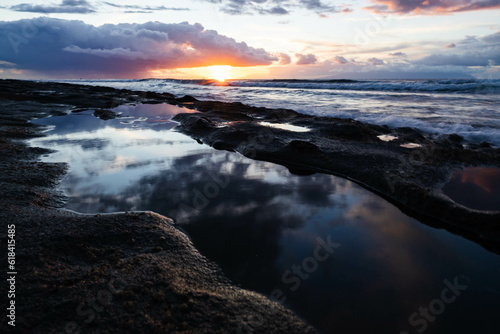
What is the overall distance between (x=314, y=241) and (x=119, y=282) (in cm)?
278

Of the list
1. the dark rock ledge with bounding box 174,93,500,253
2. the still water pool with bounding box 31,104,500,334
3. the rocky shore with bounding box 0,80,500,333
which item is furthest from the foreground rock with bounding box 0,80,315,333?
the dark rock ledge with bounding box 174,93,500,253

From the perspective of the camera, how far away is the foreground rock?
2703 millimetres

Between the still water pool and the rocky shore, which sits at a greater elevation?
the rocky shore

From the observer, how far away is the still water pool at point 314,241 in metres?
3.22

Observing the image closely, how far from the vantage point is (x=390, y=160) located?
775 centimetres

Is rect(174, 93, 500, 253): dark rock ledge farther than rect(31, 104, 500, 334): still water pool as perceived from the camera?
Yes

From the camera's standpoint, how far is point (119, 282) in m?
3.16

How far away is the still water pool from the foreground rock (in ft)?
1.14

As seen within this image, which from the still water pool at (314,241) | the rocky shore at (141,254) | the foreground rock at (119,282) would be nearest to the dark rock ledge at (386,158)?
the rocky shore at (141,254)

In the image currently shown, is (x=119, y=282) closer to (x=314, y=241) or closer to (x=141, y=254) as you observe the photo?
(x=141, y=254)

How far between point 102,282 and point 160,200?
277 cm

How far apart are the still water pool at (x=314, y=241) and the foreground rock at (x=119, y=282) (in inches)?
13.7

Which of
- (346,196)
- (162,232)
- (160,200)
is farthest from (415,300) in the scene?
(160,200)

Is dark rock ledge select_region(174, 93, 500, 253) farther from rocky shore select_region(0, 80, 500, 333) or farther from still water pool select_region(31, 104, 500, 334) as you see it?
still water pool select_region(31, 104, 500, 334)
